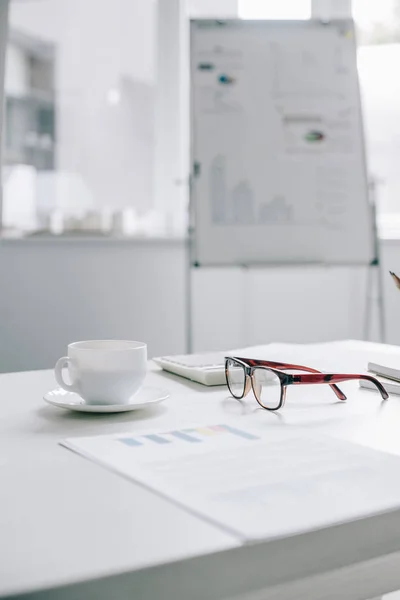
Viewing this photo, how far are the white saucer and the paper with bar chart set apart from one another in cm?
8

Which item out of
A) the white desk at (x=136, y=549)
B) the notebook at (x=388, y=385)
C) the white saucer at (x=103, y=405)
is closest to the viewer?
the white desk at (x=136, y=549)

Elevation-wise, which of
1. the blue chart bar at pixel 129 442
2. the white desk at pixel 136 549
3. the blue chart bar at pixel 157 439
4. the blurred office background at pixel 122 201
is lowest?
the white desk at pixel 136 549

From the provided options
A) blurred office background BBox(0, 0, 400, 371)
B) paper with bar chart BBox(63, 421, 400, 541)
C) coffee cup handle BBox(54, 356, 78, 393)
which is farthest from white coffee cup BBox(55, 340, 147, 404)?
blurred office background BBox(0, 0, 400, 371)

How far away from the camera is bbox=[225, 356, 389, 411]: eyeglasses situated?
0.77m

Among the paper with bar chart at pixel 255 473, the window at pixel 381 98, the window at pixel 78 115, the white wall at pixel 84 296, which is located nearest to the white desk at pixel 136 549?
the paper with bar chart at pixel 255 473

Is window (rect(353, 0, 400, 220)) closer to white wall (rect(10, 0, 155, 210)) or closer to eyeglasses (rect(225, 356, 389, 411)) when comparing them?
white wall (rect(10, 0, 155, 210))

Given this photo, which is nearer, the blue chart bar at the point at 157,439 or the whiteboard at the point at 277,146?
the blue chart bar at the point at 157,439

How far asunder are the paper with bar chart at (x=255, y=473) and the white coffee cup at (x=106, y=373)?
0.36 ft

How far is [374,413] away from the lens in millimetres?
749

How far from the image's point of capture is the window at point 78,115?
9.81 ft

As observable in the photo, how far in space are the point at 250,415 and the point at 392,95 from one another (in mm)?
2812

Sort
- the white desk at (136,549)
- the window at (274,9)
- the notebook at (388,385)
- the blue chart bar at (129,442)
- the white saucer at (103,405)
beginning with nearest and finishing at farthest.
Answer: the white desk at (136,549), the blue chart bar at (129,442), the white saucer at (103,405), the notebook at (388,385), the window at (274,9)

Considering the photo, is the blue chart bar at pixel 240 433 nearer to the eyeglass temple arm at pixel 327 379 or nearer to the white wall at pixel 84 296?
the eyeglass temple arm at pixel 327 379

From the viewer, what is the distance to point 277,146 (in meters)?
2.52
